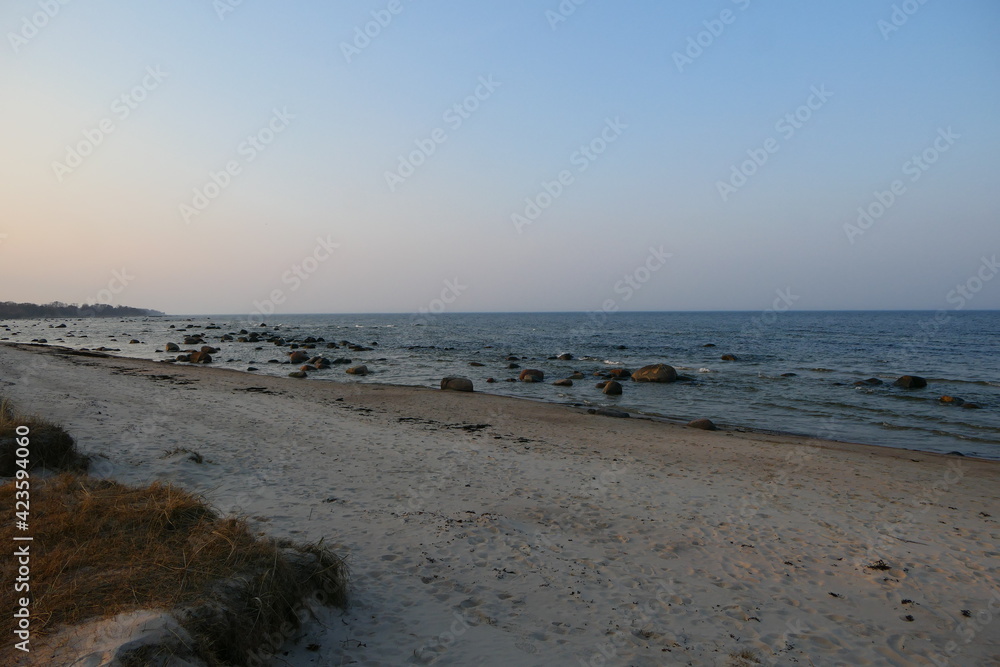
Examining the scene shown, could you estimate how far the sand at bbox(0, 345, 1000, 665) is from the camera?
4.97m

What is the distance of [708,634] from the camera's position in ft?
16.7

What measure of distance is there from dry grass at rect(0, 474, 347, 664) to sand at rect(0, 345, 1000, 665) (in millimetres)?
425

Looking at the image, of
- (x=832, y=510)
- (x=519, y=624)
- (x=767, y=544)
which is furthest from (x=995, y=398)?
(x=519, y=624)

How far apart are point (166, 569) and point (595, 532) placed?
5392 mm

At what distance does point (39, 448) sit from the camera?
7402mm

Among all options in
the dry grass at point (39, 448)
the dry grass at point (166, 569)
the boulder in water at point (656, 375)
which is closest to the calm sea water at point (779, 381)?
the boulder in water at point (656, 375)

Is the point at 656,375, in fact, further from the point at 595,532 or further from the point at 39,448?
the point at 39,448

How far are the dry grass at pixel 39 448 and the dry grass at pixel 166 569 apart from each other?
139 cm

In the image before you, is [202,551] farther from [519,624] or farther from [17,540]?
[519,624]

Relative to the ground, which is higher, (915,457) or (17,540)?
(17,540)

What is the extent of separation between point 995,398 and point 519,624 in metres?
27.4

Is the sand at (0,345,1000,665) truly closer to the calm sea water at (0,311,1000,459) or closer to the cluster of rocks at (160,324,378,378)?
the calm sea water at (0,311,1000,459)

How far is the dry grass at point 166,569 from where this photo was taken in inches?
147

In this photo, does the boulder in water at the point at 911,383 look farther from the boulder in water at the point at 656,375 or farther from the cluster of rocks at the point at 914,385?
the boulder in water at the point at 656,375
